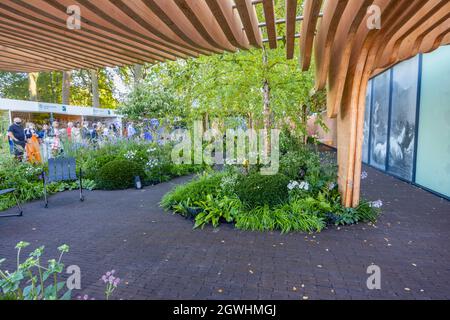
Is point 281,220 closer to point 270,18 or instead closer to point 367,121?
point 270,18

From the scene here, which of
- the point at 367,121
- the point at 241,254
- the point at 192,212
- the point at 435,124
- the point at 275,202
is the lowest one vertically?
the point at 241,254

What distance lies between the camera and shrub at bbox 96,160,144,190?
736 centimetres

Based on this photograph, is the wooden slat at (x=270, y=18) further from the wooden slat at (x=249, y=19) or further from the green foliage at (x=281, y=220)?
the green foliage at (x=281, y=220)

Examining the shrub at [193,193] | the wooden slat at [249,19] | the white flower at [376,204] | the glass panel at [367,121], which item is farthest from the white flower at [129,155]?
the glass panel at [367,121]

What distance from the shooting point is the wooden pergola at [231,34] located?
8.95 ft

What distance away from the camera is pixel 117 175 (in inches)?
290

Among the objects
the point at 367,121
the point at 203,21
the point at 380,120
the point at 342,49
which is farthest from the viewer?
the point at 367,121

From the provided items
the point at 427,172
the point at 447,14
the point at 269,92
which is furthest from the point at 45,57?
the point at 427,172

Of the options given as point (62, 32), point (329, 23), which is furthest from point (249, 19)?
point (62, 32)

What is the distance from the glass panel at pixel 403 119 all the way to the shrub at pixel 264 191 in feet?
14.4

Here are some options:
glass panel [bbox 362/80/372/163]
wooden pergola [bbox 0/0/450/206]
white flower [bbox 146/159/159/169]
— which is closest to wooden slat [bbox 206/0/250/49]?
wooden pergola [bbox 0/0/450/206]

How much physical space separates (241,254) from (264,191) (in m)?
1.59

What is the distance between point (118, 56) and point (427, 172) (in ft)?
23.8
